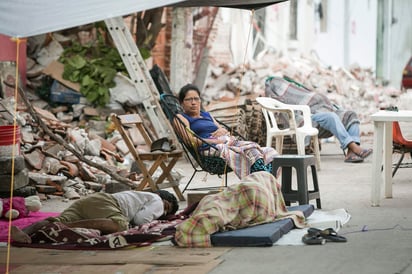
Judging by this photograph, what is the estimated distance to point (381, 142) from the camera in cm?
1012

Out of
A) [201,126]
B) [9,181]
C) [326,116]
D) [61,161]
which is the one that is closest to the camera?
[9,181]

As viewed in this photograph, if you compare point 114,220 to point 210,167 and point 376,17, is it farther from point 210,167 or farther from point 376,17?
point 376,17

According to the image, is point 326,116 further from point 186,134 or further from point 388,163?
point 186,134

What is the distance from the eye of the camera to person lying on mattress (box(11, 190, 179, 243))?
8438 millimetres

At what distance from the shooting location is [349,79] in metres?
29.8

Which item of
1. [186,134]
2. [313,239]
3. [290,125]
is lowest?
[313,239]

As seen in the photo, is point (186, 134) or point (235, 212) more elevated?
point (186, 134)

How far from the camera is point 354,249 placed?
7691 mm

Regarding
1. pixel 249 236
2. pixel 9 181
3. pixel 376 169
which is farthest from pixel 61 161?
pixel 249 236

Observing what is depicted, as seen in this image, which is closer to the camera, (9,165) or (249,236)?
(249,236)

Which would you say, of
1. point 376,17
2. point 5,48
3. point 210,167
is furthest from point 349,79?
point 210,167

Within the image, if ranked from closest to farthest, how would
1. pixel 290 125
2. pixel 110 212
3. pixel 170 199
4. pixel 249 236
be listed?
pixel 249 236 < pixel 110 212 < pixel 170 199 < pixel 290 125

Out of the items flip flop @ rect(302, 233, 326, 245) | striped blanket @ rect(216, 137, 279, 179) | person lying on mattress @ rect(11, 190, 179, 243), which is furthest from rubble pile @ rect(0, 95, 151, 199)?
flip flop @ rect(302, 233, 326, 245)

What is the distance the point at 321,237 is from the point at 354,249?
1.31 feet
